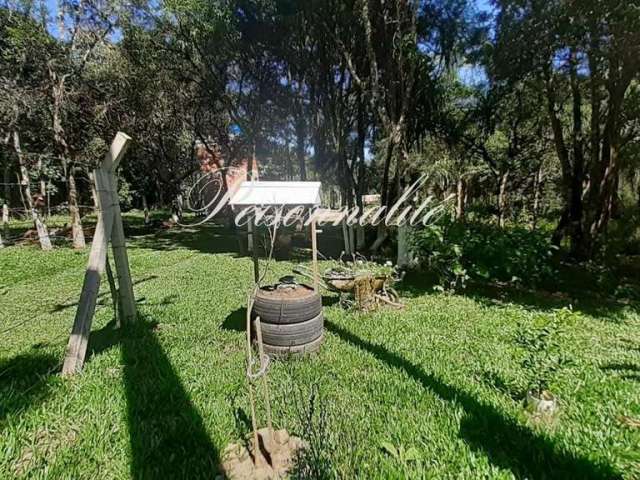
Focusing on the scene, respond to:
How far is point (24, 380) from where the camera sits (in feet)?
9.19

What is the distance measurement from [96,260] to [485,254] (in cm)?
552

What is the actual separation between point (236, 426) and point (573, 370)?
301 cm

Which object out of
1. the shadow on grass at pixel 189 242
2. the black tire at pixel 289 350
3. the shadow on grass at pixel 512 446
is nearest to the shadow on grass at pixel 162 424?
the black tire at pixel 289 350

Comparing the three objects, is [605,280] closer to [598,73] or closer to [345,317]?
[598,73]

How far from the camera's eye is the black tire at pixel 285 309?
3279mm

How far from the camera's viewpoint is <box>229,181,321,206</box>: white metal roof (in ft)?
12.8

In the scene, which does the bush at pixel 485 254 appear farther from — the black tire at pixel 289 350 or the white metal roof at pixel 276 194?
the black tire at pixel 289 350

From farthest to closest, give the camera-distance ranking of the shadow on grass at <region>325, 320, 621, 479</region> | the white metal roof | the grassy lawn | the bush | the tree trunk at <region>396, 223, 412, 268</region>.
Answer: the tree trunk at <region>396, 223, 412, 268</region> → the bush → the white metal roof → the grassy lawn → the shadow on grass at <region>325, 320, 621, 479</region>

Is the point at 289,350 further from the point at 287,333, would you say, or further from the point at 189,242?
the point at 189,242

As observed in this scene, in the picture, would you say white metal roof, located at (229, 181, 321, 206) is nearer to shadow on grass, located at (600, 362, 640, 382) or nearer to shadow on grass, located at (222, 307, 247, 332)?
shadow on grass, located at (222, 307, 247, 332)

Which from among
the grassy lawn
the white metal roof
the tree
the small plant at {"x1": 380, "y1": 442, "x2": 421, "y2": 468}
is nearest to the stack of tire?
the grassy lawn

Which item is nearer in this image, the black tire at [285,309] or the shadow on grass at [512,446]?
the shadow on grass at [512,446]

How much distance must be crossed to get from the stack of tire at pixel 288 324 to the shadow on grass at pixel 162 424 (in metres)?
0.92

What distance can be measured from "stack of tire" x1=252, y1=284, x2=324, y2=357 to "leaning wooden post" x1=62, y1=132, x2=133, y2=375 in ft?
4.84
